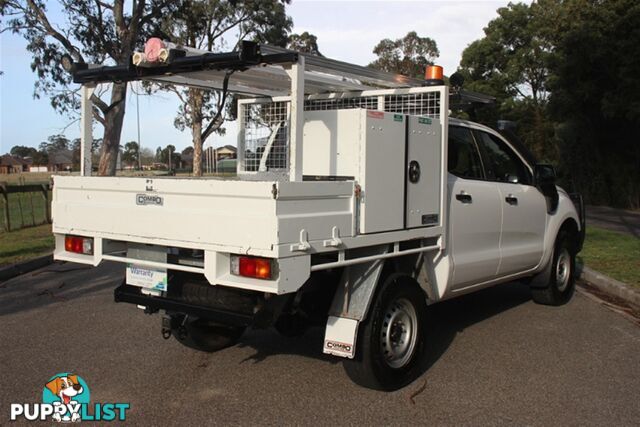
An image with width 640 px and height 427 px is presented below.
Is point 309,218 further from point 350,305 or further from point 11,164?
point 11,164

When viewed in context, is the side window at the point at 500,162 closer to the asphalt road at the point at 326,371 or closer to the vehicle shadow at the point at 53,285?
the asphalt road at the point at 326,371

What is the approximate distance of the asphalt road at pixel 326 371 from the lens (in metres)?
4.27

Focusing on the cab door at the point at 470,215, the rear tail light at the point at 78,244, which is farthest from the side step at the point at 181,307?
the cab door at the point at 470,215

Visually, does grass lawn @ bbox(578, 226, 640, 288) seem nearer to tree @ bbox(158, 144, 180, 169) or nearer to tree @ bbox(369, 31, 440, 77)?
tree @ bbox(158, 144, 180, 169)

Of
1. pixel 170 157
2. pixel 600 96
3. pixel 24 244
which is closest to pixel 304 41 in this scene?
pixel 600 96

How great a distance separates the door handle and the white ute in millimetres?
22

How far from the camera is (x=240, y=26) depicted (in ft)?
105

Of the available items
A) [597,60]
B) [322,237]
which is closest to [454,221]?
[322,237]

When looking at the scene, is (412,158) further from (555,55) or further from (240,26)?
(240,26)

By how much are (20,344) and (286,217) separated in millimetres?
3537

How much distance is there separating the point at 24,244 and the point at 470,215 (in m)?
10.1

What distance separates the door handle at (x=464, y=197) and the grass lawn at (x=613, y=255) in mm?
3826

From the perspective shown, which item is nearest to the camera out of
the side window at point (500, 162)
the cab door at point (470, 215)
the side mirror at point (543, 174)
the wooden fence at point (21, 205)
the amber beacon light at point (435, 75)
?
the amber beacon light at point (435, 75)

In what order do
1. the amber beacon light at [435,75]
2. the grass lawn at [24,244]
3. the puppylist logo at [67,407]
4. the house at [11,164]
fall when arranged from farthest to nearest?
the house at [11,164] < the grass lawn at [24,244] < the amber beacon light at [435,75] < the puppylist logo at [67,407]
